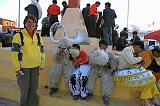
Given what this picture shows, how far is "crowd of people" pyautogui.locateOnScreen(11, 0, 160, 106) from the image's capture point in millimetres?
5035

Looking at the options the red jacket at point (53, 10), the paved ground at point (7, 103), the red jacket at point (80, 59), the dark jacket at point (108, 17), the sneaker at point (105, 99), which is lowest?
the paved ground at point (7, 103)

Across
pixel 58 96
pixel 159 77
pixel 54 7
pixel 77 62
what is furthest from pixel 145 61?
pixel 54 7

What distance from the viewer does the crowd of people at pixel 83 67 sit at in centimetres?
504

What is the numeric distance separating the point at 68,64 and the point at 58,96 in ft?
2.29

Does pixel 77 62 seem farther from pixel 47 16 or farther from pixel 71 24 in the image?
pixel 47 16

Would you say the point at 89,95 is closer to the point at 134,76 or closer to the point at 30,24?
the point at 134,76

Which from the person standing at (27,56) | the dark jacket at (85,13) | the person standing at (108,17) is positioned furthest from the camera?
the dark jacket at (85,13)

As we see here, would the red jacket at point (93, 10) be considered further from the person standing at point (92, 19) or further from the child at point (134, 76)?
the child at point (134, 76)

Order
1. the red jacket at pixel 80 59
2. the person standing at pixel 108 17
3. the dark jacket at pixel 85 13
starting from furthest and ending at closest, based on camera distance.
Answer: the dark jacket at pixel 85 13, the person standing at pixel 108 17, the red jacket at pixel 80 59

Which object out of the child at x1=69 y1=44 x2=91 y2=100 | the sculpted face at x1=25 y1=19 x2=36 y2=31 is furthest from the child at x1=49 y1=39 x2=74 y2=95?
the sculpted face at x1=25 y1=19 x2=36 y2=31

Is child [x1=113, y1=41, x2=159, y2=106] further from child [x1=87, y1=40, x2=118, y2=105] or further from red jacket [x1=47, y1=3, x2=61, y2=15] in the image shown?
red jacket [x1=47, y1=3, x2=61, y2=15]

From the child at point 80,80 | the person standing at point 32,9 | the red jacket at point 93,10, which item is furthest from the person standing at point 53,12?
A: the child at point 80,80

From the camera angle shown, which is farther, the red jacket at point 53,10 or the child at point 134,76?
the red jacket at point 53,10

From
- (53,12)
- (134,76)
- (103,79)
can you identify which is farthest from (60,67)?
(53,12)
